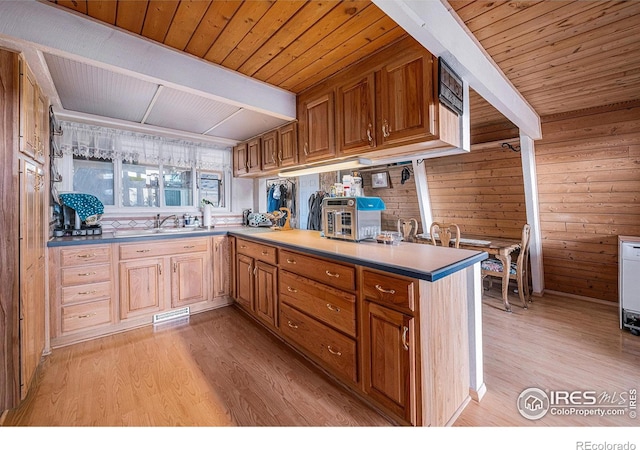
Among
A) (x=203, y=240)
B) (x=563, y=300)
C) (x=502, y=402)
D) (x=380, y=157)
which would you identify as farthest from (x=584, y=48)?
(x=203, y=240)

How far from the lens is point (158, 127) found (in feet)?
10.0

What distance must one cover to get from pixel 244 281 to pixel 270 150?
1503mm

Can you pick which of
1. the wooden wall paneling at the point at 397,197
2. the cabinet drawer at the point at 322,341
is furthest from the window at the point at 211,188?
the wooden wall paneling at the point at 397,197

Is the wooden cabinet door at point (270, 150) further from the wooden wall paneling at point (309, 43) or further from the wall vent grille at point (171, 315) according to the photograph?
the wall vent grille at point (171, 315)

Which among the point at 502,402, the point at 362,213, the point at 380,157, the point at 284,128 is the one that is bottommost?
the point at 502,402

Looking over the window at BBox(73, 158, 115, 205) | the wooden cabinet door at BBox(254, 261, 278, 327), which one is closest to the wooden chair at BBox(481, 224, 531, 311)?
the wooden cabinet door at BBox(254, 261, 278, 327)

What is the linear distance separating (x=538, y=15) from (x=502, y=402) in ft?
7.50

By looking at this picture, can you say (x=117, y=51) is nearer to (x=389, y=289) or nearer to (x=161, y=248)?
(x=161, y=248)

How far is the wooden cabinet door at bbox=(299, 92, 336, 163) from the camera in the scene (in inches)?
90.6

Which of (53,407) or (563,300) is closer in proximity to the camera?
(53,407)

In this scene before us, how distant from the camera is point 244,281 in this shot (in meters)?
2.83

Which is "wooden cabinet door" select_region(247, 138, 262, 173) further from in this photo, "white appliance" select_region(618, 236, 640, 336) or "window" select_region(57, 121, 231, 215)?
"white appliance" select_region(618, 236, 640, 336)

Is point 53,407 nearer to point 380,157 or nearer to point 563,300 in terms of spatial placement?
point 380,157

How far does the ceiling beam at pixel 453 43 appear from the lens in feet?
3.97
